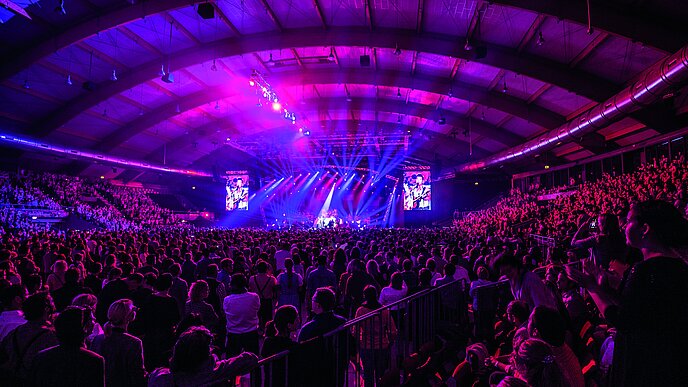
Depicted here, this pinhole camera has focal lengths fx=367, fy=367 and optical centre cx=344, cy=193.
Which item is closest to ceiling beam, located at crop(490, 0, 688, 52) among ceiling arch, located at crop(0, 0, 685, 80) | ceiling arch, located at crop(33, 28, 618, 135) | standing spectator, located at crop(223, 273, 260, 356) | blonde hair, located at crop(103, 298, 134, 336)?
ceiling arch, located at crop(0, 0, 685, 80)

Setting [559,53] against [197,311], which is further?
[559,53]

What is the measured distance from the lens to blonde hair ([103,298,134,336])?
321 centimetres

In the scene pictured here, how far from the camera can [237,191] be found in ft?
118

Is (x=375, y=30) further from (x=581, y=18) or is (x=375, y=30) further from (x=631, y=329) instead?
(x=631, y=329)

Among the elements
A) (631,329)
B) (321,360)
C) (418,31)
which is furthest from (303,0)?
(631,329)

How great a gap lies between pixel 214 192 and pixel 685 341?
4252 centimetres

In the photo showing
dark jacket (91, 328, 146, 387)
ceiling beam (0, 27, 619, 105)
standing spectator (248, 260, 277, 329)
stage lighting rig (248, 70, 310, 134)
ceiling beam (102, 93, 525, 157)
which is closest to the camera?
dark jacket (91, 328, 146, 387)

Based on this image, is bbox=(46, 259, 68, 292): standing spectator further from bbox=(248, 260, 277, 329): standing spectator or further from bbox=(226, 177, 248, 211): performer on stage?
bbox=(226, 177, 248, 211): performer on stage

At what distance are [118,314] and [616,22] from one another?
1413 centimetres

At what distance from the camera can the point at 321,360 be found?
323 centimetres

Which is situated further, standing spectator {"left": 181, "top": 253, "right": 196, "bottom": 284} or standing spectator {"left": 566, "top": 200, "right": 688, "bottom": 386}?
standing spectator {"left": 181, "top": 253, "right": 196, "bottom": 284}

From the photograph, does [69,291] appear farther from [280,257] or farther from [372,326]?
→ [280,257]

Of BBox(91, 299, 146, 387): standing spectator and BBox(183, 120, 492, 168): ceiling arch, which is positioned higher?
BBox(183, 120, 492, 168): ceiling arch

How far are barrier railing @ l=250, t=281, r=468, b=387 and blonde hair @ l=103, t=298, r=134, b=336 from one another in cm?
133
